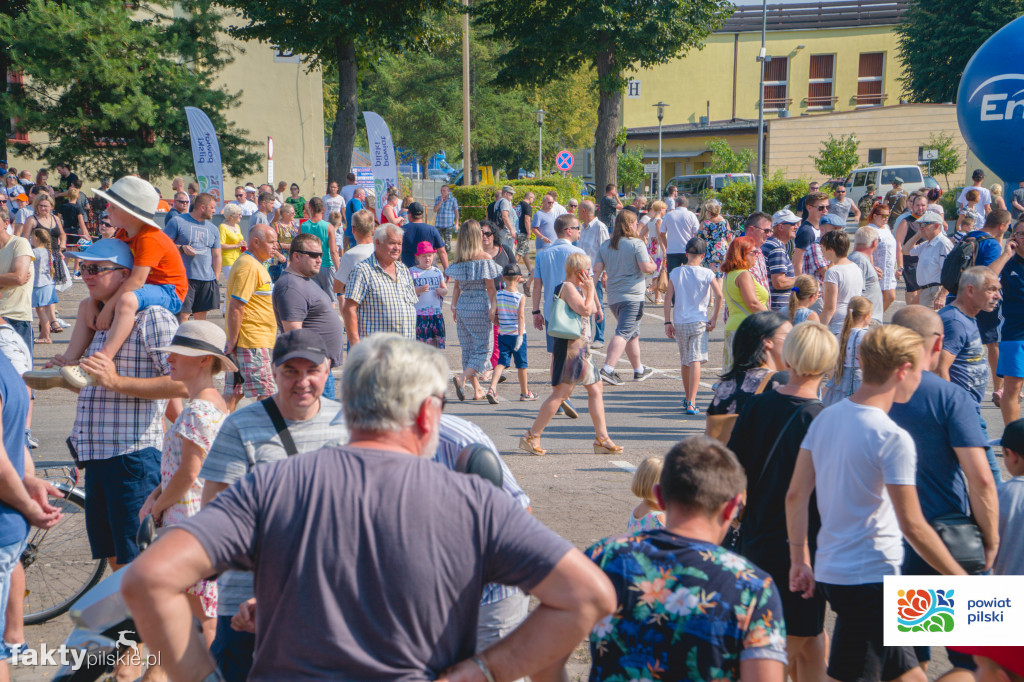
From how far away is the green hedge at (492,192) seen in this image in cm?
3036

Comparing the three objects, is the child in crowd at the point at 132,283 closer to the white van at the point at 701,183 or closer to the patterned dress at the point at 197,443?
the patterned dress at the point at 197,443

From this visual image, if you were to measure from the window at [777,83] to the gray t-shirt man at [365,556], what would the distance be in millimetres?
62447

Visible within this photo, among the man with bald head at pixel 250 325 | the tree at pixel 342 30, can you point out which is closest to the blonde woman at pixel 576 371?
the man with bald head at pixel 250 325

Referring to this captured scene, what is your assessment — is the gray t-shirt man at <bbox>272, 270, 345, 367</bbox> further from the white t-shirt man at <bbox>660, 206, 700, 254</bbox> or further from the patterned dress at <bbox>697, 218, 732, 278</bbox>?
the white t-shirt man at <bbox>660, 206, 700, 254</bbox>

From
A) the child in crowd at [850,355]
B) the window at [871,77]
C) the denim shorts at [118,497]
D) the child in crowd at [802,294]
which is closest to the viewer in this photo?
the denim shorts at [118,497]

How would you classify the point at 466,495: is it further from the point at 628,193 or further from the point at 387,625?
the point at 628,193

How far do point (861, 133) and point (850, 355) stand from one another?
48819 mm

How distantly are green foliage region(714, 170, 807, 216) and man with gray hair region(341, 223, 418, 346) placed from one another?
21.9 metres

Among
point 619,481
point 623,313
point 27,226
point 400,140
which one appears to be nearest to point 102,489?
point 619,481

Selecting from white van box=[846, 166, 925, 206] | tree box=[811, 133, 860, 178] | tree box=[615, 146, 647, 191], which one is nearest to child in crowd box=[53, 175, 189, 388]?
white van box=[846, 166, 925, 206]

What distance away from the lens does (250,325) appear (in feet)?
23.1

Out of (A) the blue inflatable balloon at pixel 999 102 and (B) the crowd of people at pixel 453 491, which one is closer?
(B) the crowd of people at pixel 453 491

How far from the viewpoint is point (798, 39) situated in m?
60.0

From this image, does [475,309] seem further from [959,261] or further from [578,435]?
[959,261]
